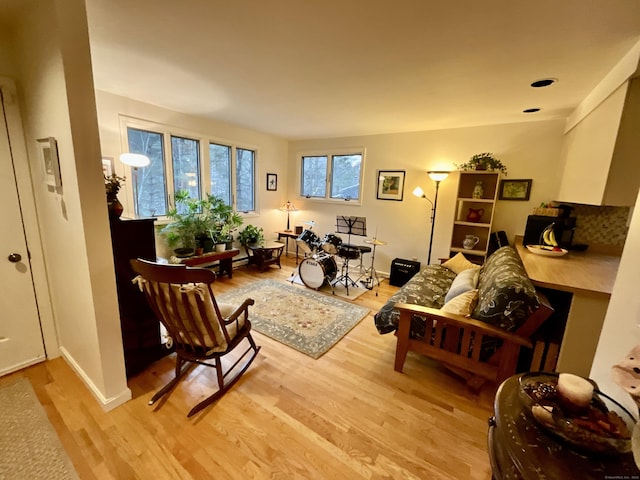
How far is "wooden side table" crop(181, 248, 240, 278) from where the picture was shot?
3.61 metres

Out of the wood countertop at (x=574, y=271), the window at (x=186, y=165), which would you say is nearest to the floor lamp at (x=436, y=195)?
the wood countertop at (x=574, y=271)

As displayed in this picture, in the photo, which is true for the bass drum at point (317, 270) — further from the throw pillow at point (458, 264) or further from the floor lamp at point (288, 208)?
the floor lamp at point (288, 208)

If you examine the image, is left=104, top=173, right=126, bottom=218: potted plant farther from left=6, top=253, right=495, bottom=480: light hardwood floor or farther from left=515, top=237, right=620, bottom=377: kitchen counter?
left=515, top=237, right=620, bottom=377: kitchen counter

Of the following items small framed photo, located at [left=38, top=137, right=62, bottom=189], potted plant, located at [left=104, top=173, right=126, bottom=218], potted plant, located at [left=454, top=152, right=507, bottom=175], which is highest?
potted plant, located at [left=454, top=152, right=507, bottom=175]

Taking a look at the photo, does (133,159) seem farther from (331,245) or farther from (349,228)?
(349,228)

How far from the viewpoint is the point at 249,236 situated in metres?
4.73

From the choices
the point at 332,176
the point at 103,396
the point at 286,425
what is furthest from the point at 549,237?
the point at 103,396

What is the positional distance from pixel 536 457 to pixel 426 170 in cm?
412

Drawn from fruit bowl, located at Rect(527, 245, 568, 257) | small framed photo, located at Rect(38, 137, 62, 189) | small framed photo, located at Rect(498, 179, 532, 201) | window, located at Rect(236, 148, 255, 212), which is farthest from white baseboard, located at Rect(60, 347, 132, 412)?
small framed photo, located at Rect(498, 179, 532, 201)

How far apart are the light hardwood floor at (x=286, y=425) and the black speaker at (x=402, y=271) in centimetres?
195

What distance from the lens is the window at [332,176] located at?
493 centimetres

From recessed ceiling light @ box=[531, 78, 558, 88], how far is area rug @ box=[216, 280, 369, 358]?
2.82 metres

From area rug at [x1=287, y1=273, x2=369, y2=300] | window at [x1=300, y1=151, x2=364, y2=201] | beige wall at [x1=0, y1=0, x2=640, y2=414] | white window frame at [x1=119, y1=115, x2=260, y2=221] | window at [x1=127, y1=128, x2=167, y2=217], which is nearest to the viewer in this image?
beige wall at [x1=0, y1=0, x2=640, y2=414]

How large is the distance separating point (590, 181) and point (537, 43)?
127cm
